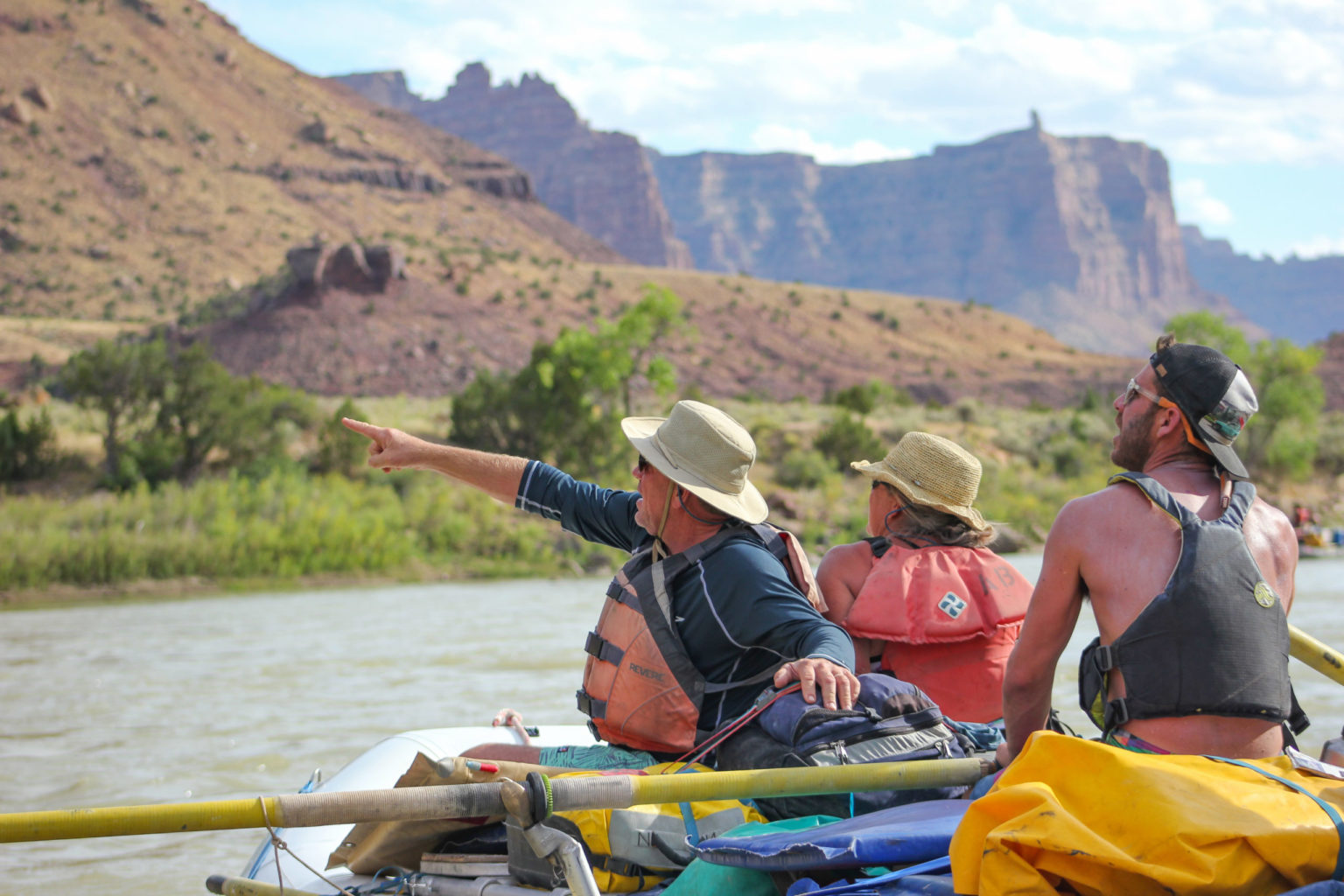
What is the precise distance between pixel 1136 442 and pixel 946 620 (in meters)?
0.87

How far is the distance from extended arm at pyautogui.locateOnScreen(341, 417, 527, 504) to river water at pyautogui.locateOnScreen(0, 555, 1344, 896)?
3.02 m

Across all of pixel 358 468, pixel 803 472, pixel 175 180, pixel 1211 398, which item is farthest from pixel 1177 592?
pixel 175 180

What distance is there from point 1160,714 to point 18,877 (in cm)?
563

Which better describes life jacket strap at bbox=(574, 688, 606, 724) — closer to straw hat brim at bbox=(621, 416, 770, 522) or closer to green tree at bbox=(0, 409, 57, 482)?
straw hat brim at bbox=(621, 416, 770, 522)

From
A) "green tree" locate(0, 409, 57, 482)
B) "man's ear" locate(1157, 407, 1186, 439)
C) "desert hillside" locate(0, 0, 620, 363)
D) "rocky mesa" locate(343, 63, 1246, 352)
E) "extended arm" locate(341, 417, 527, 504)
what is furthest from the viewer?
"rocky mesa" locate(343, 63, 1246, 352)

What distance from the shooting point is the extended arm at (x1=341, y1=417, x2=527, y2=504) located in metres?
3.94

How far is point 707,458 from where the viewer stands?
127 inches

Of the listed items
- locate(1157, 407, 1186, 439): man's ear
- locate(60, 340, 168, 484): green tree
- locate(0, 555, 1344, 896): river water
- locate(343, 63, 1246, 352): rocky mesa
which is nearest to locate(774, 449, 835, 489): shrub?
locate(0, 555, 1344, 896): river water

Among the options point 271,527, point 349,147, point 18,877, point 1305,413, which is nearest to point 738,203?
point 349,147

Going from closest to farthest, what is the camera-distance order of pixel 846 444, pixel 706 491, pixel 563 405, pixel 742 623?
pixel 742 623 → pixel 706 491 → pixel 563 405 → pixel 846 444

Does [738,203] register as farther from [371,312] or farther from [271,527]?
[271,527]

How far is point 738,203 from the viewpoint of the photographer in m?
180

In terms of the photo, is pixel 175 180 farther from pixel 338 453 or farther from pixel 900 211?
pixel 900 211

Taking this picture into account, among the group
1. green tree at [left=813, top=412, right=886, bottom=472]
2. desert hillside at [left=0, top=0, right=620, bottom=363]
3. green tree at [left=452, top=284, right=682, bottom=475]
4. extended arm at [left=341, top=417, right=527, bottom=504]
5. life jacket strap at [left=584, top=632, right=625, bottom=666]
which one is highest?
desert hillside at [left=0, top=0, right=620, bottom=363]
